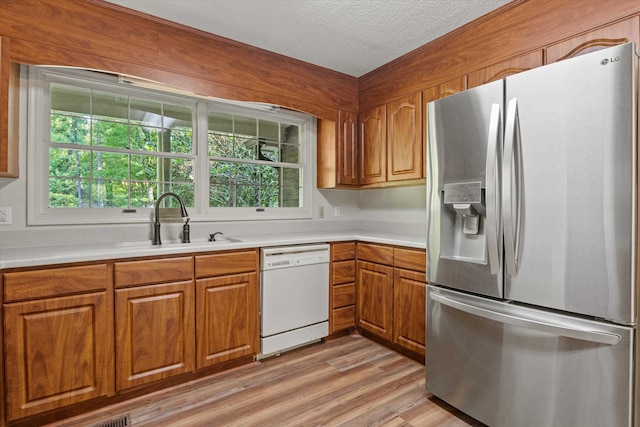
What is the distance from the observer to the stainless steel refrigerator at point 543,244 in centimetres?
124

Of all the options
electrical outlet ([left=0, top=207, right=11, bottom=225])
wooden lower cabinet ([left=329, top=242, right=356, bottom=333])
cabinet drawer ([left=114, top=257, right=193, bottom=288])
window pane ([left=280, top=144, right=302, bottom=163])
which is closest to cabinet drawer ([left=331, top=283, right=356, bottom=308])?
wooden lower cabinet ([left=329, top=242, right=356, bottom=333])

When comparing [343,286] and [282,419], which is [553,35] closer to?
[343,286]

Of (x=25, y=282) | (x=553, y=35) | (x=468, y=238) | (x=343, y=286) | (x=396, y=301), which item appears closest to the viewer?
(x=25, y=282)

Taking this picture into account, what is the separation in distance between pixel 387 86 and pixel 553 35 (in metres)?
1.36

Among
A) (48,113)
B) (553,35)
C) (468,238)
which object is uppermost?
(553,35)

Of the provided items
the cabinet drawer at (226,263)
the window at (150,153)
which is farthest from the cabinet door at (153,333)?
the window at (150,153)

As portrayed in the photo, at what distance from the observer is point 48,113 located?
7.11 ft

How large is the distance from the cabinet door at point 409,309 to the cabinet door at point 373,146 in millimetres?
1023

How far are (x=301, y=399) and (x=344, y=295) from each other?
1.04 meters

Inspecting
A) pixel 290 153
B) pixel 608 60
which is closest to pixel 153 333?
pixel 290 153

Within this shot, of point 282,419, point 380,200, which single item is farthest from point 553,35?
point 282,419

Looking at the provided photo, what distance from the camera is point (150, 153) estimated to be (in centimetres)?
255

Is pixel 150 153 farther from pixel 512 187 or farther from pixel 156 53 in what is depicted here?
pixel 512 187

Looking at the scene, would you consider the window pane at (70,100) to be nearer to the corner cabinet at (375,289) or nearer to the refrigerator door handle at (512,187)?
the corner cabinet at (375,289)
